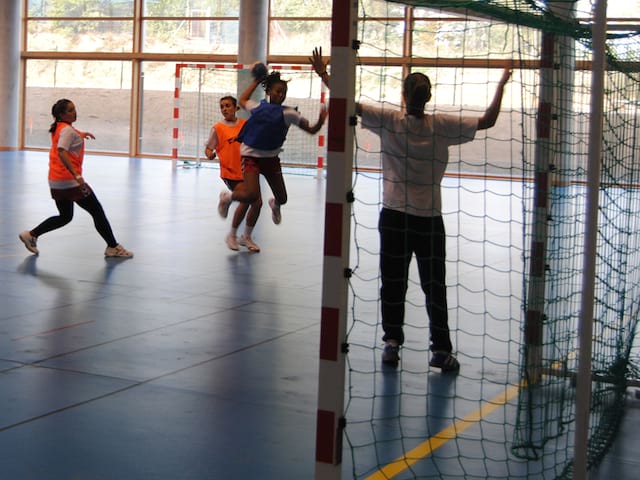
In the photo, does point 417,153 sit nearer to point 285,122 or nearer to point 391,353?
point 391,353

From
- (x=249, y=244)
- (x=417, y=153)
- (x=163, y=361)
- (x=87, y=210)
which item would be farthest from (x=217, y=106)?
(x=417, y=153)

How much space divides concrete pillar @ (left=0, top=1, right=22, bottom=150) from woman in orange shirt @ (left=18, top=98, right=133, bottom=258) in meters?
21.0

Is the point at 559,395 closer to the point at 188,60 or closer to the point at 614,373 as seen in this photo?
the point at 614,373

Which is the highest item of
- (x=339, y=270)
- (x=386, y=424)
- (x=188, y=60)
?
(x=188, y=60)

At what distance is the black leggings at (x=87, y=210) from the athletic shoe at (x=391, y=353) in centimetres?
452

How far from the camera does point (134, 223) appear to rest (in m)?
12.6

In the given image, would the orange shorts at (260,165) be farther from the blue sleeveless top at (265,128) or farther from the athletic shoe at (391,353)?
the athletic shoe at (391,353)

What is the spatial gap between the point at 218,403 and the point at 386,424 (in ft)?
2.92

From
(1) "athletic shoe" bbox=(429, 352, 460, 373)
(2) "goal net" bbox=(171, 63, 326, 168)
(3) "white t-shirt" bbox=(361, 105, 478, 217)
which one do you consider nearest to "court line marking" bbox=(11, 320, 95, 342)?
(3) "white t-shirt" bbox=(361, 105, 478, 217)

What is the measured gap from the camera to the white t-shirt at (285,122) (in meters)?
9.88

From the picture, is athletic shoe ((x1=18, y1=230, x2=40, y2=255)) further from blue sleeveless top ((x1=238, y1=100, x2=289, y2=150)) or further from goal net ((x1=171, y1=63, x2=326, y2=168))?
goal net ((x1=171, y1=63, x2=326, y2=168))

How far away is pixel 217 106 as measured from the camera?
28.4 metres

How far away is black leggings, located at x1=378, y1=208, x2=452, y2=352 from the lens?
578cm

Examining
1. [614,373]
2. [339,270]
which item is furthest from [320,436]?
[614,373]
